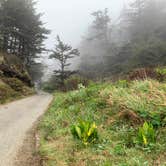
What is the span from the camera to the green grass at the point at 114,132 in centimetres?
585

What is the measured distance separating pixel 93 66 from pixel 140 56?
58.2 feet

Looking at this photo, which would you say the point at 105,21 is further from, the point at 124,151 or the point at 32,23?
the point at 124,151

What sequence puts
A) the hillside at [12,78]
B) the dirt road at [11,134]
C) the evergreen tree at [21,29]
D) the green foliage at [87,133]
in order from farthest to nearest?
the evergreen tree at [21,29] < the hillside at [12,78] < the dirt road at [11,134] < the green foliage at [87,133]

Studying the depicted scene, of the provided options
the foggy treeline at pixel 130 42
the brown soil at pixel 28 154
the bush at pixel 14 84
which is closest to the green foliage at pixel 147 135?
the brown soil at pixel 28 154

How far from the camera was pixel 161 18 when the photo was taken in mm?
54094

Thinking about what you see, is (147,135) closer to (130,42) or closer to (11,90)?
A: (11,90)

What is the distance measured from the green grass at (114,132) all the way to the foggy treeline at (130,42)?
86.4 feet

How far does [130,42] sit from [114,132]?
44171 mm

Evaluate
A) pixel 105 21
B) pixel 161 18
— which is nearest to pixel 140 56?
pixel 161 18

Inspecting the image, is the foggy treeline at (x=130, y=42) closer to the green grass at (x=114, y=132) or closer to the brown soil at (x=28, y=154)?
the green grass at (x=114, y=132)

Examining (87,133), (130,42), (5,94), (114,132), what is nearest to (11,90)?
(5,94)

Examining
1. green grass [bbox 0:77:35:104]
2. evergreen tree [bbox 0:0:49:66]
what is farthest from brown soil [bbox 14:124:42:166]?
evergreen tree [bbox 0:0:49:66]

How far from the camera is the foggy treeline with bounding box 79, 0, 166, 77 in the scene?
37.7 metres

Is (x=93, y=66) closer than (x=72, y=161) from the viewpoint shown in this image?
No
